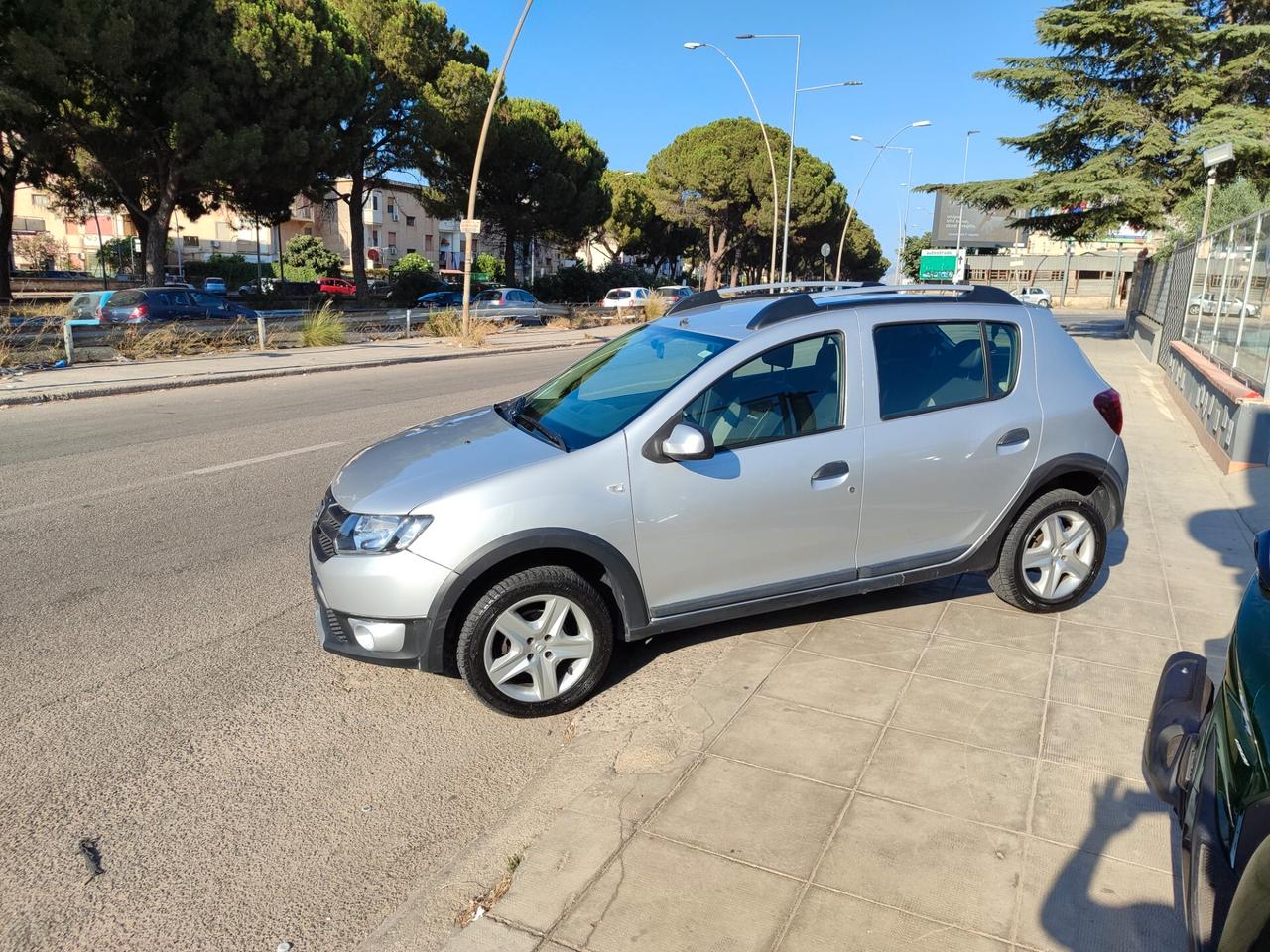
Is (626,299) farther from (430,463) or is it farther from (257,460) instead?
(430,463)

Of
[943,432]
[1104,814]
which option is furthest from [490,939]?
[943,432]

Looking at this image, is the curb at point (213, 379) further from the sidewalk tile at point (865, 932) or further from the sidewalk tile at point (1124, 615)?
the sidewalk tile at point (865, 932)

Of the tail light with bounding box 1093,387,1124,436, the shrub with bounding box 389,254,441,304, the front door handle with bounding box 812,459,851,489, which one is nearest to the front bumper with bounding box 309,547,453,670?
the front door handle with bounding box 812,459,851,489

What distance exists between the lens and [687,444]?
369 cm

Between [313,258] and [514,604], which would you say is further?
[313,258]

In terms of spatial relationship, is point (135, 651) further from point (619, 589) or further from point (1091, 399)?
point (1091, 399)

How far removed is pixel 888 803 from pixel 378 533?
211 centimetres

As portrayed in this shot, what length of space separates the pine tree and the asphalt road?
80.3 feet

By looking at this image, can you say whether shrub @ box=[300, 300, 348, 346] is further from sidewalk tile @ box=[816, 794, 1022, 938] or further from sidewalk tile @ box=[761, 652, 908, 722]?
sidewalk tile @ box=[816, 794, 1022, 938]

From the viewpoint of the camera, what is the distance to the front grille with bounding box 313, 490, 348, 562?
3.79 metres

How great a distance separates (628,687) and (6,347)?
15.8m

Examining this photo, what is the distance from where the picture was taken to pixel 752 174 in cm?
5472

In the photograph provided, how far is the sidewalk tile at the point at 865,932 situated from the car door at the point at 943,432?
6.38 ft

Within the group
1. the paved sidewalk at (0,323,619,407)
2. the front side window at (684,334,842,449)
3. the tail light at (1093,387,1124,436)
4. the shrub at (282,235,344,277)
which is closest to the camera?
the front side window at (684,334,842,449)
